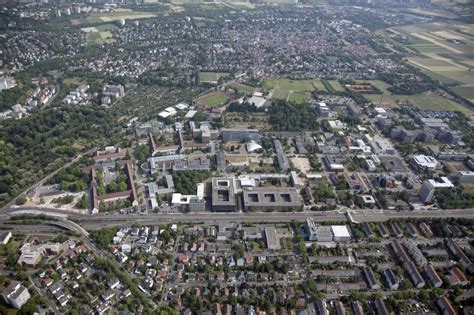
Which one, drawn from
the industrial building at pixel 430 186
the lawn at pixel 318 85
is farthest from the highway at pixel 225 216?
the lawn at pixel 318 85

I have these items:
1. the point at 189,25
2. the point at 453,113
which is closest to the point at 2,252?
the point at 453,113

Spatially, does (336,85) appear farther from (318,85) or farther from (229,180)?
(229,180)

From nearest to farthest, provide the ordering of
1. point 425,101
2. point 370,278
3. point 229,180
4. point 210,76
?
point 370,278, point 229,180, point 425,101, point 210,76

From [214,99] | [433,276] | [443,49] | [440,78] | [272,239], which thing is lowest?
[433,276]

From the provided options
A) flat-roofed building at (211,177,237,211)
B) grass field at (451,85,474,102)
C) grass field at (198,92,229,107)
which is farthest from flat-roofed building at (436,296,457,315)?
grass field at (451,85,474,102)

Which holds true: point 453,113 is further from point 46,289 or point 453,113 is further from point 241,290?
point 46,289

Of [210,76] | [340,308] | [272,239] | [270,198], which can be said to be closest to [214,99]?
[210,76]
